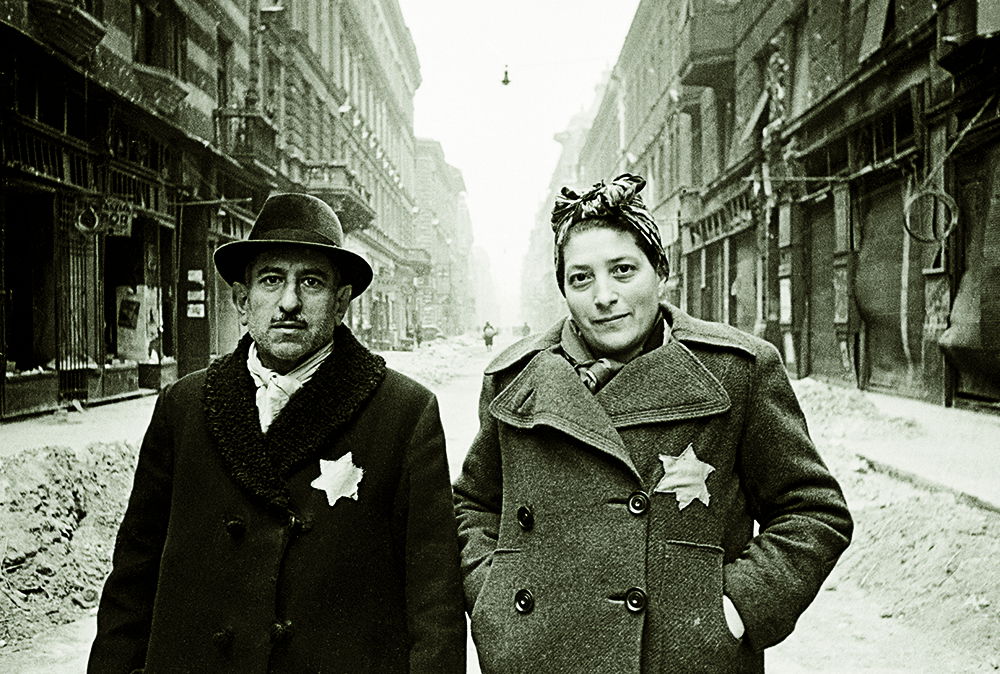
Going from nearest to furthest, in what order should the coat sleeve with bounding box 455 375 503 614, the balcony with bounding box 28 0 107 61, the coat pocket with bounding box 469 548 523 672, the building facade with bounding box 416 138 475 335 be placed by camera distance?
the coat pocket with bounding box 469 548 523 672 → the coat sleeve with bounding box 455 375 503 614 → the balcony with bounding box 28 0 107 61 → the building facade with bounding box 416 138 475 335

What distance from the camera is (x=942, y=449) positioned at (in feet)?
23.5

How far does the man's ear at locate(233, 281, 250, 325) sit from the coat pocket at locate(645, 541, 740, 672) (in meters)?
1.26

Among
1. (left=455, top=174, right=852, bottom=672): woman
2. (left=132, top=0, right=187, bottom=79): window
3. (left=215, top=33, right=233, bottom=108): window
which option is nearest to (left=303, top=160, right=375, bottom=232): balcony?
(left=215, top=33, right=233, bottom=108): window

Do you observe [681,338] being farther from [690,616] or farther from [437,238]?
[437,238]

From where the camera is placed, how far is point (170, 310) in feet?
47.1

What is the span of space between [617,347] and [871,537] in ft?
13.9

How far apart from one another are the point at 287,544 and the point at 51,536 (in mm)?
3338

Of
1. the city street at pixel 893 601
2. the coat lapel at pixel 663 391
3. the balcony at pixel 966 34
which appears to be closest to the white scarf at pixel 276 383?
the coat lapel at pixel 663 391

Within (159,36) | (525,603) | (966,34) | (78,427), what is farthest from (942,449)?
(159,36)

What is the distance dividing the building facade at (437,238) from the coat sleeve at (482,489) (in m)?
51.3

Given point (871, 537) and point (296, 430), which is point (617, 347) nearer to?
point (296, 430)

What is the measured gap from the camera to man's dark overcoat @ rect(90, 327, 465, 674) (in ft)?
6.24

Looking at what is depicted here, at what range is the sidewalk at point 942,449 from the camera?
5.67 meters

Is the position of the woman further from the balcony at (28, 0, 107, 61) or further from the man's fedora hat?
the balcony at (28, 0, 107, 61)
